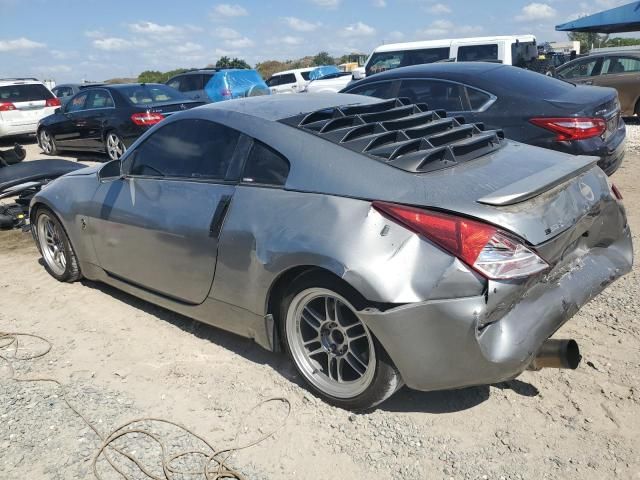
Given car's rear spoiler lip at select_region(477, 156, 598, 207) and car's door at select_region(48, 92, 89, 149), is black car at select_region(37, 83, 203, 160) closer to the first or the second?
car's door at select_region(48, 92, 89, 149)

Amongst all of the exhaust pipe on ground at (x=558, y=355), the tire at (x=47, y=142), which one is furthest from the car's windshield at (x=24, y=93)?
the exhaust pipe on ground at (x=558, y=355)

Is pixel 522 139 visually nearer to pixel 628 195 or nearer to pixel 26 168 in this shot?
pixel 628 195

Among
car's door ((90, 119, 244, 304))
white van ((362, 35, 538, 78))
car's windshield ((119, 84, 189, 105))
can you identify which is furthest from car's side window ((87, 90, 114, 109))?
car's door ((90, 119, 244, 304))

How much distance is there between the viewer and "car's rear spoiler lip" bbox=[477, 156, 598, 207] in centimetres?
257

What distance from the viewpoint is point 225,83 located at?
14789mm

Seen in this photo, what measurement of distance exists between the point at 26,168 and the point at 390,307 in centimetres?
596

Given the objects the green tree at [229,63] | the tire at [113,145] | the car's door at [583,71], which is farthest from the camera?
the green tree at [229,63]

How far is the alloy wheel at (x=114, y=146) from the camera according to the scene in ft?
35.3

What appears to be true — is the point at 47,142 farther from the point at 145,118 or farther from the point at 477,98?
the point at 477,98

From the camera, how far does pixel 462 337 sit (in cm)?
245

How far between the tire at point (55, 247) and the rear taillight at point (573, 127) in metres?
4.39

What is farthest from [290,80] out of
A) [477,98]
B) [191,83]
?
[477,98]

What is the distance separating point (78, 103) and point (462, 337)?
454 inches

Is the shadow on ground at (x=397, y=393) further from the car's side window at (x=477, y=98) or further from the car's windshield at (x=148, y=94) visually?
the car's windshield at (x=148, y=94)
